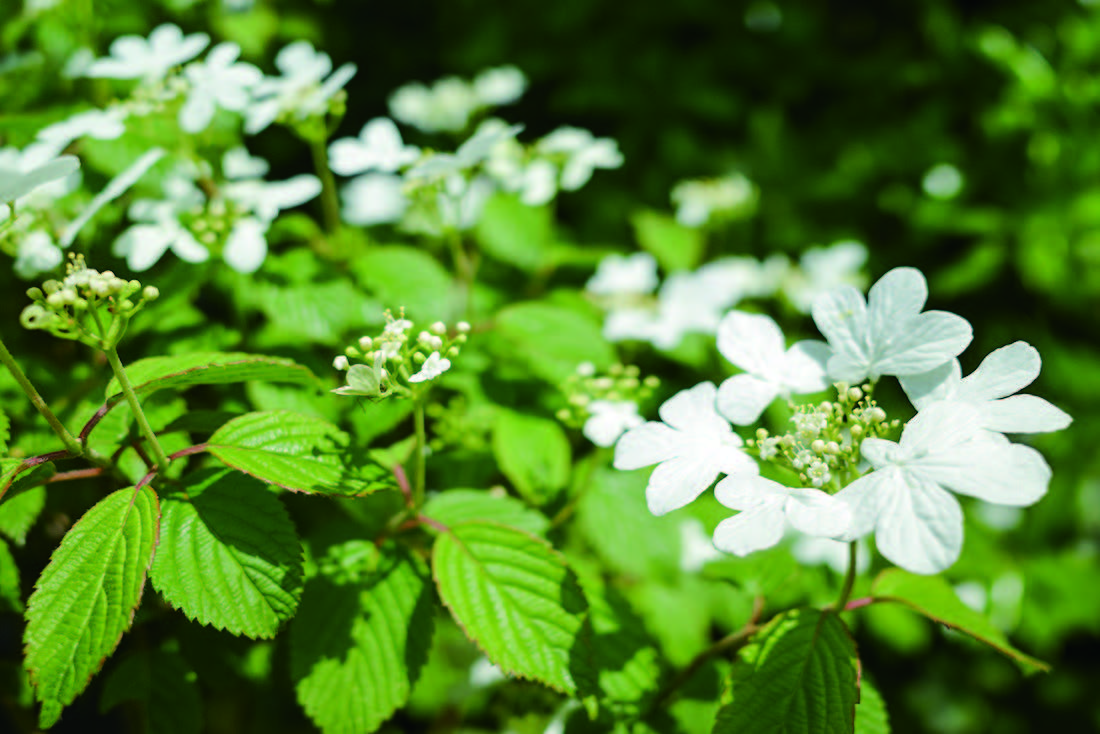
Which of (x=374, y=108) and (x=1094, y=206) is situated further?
(x=374, y=108)

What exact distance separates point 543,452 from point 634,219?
0.99m

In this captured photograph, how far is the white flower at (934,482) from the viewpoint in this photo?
739 mm

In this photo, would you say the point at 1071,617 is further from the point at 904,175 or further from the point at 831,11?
the point at 831,11

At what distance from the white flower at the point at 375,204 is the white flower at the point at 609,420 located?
775 millimetres

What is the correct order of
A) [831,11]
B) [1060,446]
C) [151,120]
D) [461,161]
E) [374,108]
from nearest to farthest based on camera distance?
[461,161] → [151,120] → [1060,446] → [374,108] → [831,11]

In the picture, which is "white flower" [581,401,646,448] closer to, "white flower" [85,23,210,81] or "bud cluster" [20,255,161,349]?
"bud cluster" [20,255,161,349]

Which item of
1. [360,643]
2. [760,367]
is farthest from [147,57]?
[760,367]

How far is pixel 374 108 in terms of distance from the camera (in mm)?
2639

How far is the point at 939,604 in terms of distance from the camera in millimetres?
1046

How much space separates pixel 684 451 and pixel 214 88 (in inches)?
39.1

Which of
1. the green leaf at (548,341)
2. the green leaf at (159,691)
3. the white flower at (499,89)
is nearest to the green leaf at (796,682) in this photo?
the green leaf at (548,341)

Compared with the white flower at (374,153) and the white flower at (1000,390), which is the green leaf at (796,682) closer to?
the white flower at (1000,390)

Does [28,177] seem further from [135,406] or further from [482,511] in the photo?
[482,511]

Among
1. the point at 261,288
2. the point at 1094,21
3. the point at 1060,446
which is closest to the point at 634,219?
the point at 261,288
